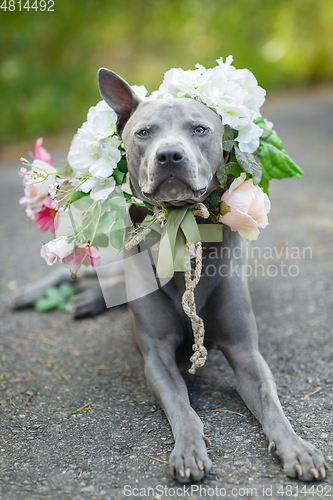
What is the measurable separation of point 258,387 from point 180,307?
48cm

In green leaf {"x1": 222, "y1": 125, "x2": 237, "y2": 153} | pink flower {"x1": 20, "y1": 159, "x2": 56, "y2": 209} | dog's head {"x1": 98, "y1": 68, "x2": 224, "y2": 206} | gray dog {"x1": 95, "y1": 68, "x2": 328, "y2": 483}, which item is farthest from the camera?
pink flower {"x1": 20, "y1": 159, "x2": 56, "y2": 209}

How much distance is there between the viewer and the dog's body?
1.69 m

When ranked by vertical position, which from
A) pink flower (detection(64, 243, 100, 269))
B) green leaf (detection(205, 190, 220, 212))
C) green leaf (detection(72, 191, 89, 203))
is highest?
green leaf (detection(72, 191, 89, 203))

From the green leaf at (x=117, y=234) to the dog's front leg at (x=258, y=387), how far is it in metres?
0.52

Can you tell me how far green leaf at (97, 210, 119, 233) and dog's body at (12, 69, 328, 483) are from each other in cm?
14

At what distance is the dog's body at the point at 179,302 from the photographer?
→ 1.69m

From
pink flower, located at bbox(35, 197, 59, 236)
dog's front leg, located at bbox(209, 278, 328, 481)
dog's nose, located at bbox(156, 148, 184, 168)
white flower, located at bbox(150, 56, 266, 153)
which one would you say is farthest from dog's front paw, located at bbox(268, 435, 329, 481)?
pink flower, located at bbox(35, 197, 59, 236)

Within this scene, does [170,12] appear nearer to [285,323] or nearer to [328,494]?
[285,323]

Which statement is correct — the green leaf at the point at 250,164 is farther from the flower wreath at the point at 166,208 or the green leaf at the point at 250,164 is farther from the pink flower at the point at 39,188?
the pink flower at the point at 39,188

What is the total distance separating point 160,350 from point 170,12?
37.6 ft

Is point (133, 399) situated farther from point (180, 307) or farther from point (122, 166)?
point (122, 166)

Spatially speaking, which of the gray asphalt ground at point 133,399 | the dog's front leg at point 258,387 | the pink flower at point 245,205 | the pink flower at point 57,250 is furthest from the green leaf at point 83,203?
the gray asphalt ground at point 133,399

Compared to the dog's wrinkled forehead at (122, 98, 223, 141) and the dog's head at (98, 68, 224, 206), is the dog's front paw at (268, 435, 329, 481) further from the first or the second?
the dog's wrinkled forehead at (122, 98, 223, 141)

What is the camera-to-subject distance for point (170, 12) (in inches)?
464
